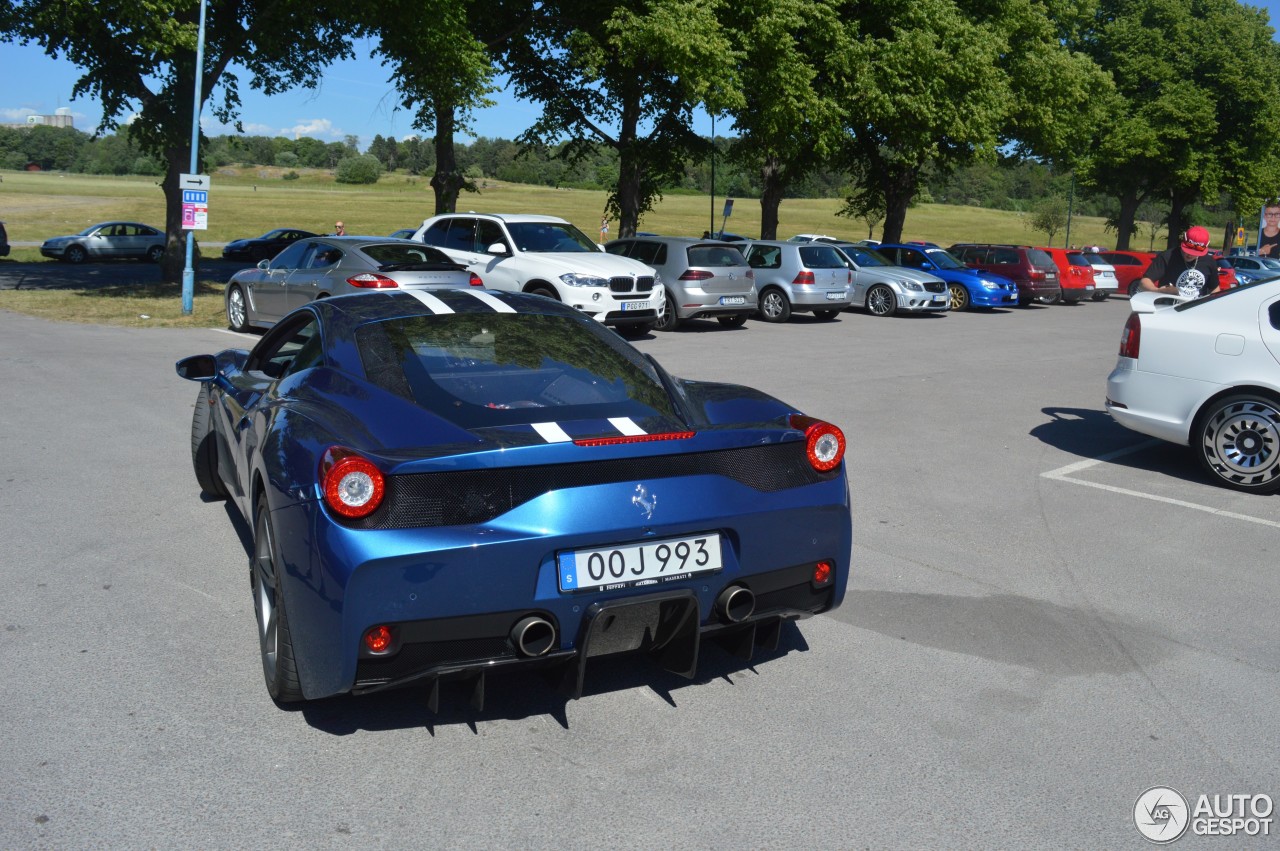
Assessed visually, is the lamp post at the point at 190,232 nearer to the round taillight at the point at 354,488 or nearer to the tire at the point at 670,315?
the tire at the point at 670,315

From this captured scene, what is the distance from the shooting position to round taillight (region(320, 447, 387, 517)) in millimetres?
3268

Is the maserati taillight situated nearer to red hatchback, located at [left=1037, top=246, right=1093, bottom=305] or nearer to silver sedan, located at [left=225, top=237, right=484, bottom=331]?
silver sedan, located at [left=225, top=237, right=484, bottom=331]

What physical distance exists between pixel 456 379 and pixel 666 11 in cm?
2311

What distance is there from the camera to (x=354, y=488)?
3273mm

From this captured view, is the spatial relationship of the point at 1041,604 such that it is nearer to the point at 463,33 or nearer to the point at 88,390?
the point at 88,390

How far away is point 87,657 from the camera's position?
4.23 metres

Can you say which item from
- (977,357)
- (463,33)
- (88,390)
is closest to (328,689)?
(88,390)

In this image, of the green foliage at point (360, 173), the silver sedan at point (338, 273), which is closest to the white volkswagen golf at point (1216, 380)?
the silver sedan at point (338, 273)

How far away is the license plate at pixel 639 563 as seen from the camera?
339 cm

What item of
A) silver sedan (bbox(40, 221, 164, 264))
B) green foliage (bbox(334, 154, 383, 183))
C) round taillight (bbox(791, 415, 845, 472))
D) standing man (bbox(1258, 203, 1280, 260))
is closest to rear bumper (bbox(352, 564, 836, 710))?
round taillight (bbox(791, 415, 845, 472))

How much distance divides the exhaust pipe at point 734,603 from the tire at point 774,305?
61.2 ft

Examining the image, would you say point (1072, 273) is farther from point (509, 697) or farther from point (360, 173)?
point (360, 173)

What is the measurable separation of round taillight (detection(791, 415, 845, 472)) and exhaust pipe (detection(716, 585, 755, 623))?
57cm

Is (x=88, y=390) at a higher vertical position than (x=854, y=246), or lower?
lower
